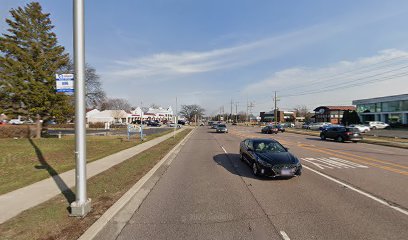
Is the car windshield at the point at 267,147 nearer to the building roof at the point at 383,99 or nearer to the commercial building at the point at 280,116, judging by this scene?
the building roof at the point at 383,99

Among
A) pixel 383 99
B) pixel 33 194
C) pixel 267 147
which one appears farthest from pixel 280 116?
pixel 33 194

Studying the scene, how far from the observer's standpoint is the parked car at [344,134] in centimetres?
2422

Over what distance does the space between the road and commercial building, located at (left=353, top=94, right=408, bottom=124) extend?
69.1 meters

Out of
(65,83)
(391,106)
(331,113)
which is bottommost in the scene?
(65,83)

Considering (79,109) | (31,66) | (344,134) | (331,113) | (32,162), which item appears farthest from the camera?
(331,113)

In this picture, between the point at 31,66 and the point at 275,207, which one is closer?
the point at 275,207

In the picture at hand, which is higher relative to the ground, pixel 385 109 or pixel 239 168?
pixel 385 109

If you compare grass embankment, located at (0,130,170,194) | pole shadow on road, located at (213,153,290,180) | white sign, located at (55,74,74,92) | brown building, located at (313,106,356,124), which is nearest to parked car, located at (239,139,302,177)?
pole shadow on road, located at (213,153,290,180)

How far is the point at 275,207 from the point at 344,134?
22308 millimetres

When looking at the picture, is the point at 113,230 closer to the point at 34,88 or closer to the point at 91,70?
the point at 34,88

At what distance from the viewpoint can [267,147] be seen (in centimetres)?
1029

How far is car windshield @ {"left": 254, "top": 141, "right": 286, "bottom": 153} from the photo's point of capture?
10023 mm

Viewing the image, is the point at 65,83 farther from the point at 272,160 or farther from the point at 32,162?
the point at 32,162

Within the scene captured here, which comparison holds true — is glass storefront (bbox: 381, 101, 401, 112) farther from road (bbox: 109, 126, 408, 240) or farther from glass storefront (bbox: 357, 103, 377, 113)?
road (bbox: 109, 126, 408, 240)
